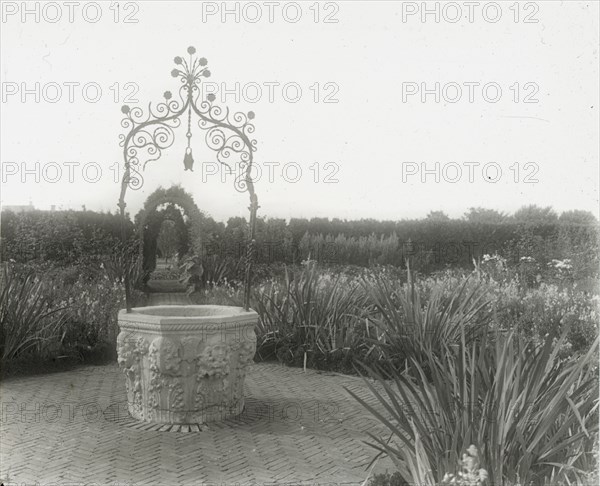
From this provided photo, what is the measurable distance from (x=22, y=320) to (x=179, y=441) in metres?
3.47

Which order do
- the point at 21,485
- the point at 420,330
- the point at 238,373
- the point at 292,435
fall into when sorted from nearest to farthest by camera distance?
the point at 21,485
the point at 292,435
the point at 238,373
the point at 420,330

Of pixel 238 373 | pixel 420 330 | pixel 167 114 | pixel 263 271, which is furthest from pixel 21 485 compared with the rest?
pixel 263 271

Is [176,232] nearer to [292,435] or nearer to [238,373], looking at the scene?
[238,373]

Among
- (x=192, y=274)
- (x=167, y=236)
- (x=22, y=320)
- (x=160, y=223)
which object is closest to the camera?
(x=22, y=320)

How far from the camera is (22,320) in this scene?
297 inches

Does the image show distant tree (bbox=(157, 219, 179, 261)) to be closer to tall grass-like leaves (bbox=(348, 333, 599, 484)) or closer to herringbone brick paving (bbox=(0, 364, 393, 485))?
herringbone brick paving (bbox=(0, 364, 393, 485))

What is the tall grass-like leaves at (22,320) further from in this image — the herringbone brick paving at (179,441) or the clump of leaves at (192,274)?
the clump of leaves at (192,274)

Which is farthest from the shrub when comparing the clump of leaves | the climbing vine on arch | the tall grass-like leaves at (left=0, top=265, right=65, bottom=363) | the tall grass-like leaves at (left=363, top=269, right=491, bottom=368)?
the tall grass-like leaves at (left=0, top=265, right=65, bottom=363)

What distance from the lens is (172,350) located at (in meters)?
5.41

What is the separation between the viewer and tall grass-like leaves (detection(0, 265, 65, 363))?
24.4 ft

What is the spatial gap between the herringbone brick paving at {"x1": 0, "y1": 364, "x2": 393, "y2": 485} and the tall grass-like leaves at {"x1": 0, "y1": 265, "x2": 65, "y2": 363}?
22.3 inches

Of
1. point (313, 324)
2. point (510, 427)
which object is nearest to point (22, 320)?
point (313, 324)

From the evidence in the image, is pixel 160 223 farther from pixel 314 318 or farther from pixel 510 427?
pixel 510 427

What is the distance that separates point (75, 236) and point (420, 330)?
9.98 metres
